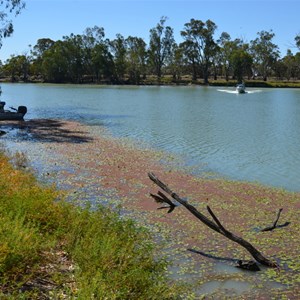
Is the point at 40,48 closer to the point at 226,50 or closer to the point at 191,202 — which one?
the point at 226,50

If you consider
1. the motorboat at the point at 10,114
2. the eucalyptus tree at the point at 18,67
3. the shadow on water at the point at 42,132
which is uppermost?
the eucalyptus tree at the point at 18,67

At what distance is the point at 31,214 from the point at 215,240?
3.78 m

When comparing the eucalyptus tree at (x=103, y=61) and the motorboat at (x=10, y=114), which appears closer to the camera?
the motorboat at (x=10, y=114)

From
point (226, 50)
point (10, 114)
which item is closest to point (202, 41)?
point (226, 50)

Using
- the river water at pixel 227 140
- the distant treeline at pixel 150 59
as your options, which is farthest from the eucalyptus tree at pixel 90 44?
the river water at pixel 227 140

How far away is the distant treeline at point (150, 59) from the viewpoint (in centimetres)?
13262

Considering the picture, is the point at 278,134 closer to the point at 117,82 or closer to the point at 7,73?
the point at 117,82

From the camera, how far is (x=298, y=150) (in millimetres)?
21250

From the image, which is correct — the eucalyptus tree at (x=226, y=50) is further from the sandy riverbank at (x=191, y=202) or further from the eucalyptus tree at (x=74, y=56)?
the sandy riverbank at (x=191, y=202)

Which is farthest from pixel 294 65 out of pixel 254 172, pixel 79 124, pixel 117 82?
pixel 254 172

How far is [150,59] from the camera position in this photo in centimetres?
14275

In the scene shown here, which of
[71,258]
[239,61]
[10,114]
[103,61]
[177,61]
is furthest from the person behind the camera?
[177,61]

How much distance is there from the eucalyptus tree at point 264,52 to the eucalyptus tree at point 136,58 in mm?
37254

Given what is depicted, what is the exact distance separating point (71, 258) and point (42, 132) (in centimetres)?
2134
